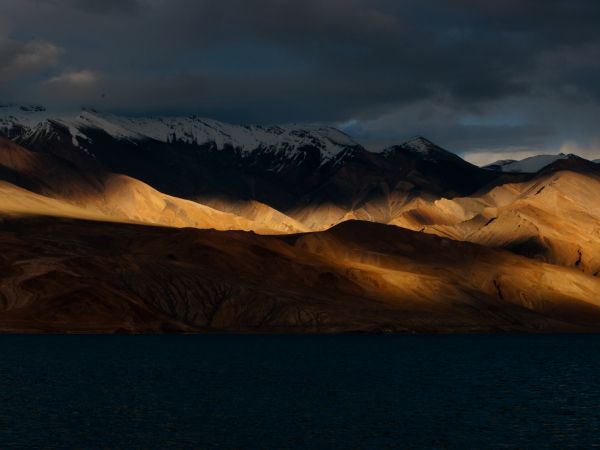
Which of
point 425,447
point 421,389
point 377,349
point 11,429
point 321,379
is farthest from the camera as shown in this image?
point 377,349

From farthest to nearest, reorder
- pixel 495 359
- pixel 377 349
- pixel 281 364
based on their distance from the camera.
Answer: pixel 377 349 → pixel 495 359 → pixel 281 364

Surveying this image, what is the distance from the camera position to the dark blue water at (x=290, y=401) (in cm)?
7706

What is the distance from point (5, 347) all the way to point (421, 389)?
90741 millimetres

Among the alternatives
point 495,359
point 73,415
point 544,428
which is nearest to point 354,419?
point 544,428

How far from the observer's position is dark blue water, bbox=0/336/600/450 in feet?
253

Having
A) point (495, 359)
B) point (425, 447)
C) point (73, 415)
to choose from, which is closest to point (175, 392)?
point (73, 415)

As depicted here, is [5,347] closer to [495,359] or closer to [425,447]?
[495,359]

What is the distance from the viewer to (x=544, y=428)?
272 ft

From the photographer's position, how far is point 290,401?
98.6 metres

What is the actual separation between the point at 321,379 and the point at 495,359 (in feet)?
175

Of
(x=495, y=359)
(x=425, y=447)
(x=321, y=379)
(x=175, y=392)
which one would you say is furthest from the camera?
(x=495, y=359)

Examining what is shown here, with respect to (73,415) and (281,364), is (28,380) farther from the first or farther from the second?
(281,364)

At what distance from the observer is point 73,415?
285 ft

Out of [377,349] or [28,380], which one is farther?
[377,349]
